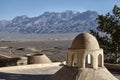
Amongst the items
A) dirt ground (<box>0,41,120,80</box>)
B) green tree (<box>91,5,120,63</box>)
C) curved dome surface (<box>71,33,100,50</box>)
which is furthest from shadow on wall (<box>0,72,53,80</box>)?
green tree (<box>91,5,120,63</box>)

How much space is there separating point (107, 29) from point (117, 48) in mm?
2279

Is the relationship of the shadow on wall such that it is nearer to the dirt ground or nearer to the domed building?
the dirt ground

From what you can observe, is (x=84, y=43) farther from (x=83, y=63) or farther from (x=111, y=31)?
(x=111, y=31)

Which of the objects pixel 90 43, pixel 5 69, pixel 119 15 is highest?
pixel 119 15

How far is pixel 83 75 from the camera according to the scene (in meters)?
17.0

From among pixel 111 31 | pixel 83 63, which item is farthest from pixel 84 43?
pixel 111 31

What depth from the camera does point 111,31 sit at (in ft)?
114

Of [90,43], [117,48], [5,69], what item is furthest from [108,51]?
[90,43]

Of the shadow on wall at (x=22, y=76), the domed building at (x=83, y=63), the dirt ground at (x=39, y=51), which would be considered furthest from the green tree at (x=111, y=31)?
the domed building at (x=83, y=63)

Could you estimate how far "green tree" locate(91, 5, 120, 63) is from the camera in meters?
34.1

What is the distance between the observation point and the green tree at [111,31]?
34.1m

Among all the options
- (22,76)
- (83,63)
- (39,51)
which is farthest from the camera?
(39,51)

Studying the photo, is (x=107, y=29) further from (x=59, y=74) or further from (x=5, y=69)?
(x=59, y=74)

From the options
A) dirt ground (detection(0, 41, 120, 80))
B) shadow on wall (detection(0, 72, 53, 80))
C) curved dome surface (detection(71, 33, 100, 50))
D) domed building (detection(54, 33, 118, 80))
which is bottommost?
dirt ground (detection(0, 41, 120, 80))
